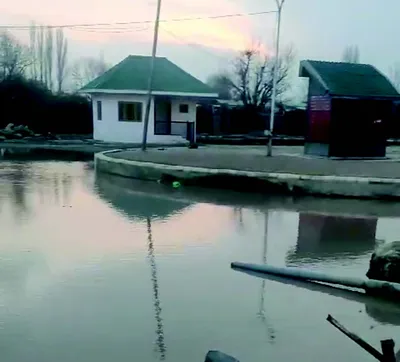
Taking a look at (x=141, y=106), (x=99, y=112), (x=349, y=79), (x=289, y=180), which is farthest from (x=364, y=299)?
(x=99, y=112)

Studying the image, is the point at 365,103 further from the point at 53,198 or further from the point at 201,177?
the point at 53,198

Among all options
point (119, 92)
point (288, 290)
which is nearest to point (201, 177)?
point (288, 290)

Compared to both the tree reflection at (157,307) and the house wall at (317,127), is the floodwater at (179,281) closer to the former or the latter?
the tree reflection at (157,307)

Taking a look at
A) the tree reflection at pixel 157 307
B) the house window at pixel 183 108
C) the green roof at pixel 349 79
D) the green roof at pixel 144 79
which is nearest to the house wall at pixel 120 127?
the green roof at pixel 144 79

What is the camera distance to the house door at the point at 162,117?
101 ft

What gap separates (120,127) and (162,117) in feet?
7.39

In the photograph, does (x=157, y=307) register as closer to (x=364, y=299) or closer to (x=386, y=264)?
(x=364, y=299)

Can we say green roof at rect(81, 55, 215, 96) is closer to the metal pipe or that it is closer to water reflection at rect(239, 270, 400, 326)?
the metal pipe

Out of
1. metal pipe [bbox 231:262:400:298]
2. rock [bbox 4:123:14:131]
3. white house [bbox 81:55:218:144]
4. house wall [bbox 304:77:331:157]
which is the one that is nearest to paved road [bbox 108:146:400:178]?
house wall [bbox 304:77:331:157]

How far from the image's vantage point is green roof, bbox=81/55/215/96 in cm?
3073

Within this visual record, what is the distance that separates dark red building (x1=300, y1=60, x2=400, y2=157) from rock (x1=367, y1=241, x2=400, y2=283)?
12.3 metres

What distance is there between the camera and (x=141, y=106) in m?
30.4

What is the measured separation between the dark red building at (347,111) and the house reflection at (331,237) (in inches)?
315

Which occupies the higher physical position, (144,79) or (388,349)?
(144,79)
